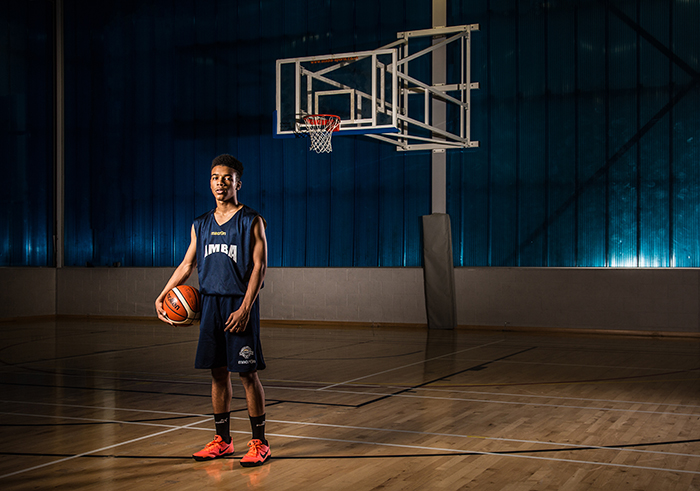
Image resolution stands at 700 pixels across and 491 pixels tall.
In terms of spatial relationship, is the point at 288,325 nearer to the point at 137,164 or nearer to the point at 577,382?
the point at 137,164

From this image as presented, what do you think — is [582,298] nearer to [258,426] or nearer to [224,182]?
[258,426]

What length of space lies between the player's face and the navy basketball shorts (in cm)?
65

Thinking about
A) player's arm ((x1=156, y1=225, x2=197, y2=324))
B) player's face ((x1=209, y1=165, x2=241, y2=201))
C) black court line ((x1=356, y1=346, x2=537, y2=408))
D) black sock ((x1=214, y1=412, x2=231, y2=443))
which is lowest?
black court line ((x1=356, y1=346, x2=537, y2=408))

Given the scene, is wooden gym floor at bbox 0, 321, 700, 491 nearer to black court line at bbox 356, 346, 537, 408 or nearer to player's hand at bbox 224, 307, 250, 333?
black court line at bbox 356, 346, 537, 408

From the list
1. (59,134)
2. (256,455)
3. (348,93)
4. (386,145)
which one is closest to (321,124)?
(348,93)

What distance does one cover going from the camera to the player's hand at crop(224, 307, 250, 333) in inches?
178

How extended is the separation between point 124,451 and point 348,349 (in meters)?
6.71

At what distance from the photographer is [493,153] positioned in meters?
15.3

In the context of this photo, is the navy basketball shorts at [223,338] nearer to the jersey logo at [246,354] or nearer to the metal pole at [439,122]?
the jersey logo at [246,354]

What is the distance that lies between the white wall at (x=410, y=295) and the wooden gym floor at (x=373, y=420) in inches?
99.4

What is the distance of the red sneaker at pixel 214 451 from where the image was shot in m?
4.79

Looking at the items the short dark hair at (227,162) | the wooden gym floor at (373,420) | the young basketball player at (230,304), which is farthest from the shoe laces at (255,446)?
the short dark hair at (227,162)

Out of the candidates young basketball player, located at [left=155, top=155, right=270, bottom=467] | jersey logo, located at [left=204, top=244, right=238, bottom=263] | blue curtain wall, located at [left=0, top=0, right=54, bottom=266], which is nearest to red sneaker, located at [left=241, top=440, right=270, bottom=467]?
young basketball player, located at [left=155, top=155, right=270, bottom=467]

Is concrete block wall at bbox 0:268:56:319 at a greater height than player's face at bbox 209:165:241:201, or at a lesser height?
lesser
